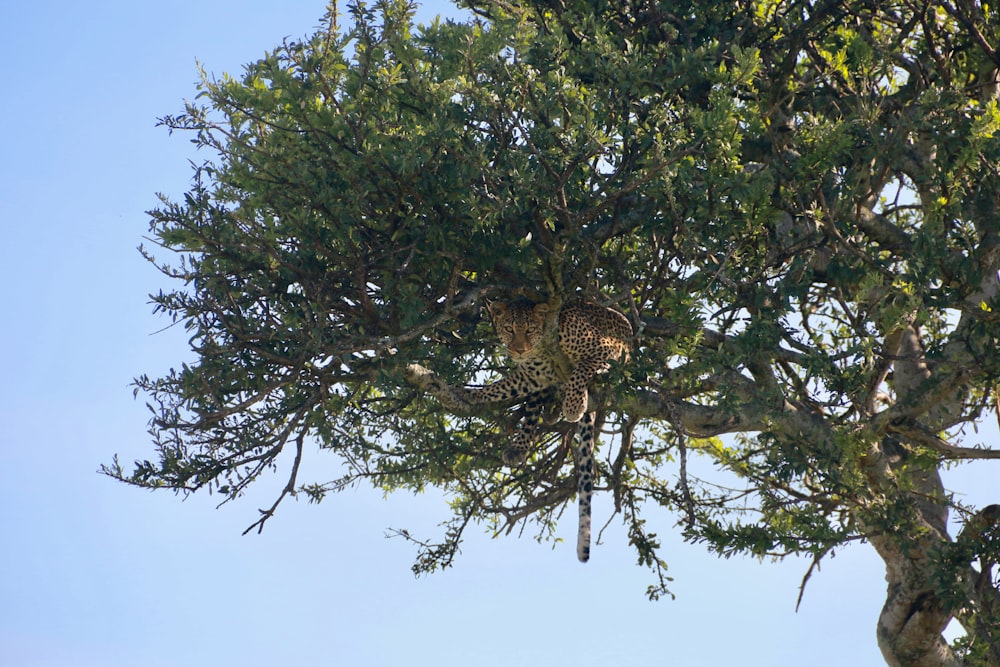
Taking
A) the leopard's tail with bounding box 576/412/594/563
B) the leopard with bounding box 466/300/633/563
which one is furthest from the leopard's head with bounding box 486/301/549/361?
the leopard's tail with bounding box 576/412/594/563

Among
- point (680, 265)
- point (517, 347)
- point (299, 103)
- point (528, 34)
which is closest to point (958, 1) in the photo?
point (680, 265)

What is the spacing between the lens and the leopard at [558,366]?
973 cm

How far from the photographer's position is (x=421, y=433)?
10773mm

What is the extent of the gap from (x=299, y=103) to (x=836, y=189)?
400cm

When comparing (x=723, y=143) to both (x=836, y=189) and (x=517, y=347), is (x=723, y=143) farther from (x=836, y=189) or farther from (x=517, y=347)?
(x=517, y=347)

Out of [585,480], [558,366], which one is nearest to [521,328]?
[558,366]

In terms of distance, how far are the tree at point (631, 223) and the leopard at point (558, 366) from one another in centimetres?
25

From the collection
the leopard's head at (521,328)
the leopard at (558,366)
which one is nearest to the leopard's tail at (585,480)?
the leopard at (558,366)

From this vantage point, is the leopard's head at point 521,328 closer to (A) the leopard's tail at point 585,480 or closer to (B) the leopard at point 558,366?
(B) the leopard at point 558,366

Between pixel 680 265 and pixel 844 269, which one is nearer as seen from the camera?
pixel 844 269

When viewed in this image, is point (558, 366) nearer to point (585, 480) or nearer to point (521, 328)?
point (521, 328)

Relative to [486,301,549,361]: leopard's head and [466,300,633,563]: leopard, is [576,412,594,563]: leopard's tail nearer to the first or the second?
[466,300,633,563]: leopard

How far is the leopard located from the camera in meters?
9.73

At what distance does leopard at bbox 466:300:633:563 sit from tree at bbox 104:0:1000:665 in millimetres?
250
